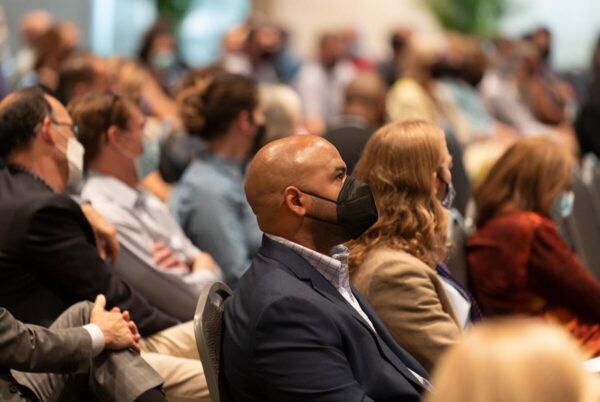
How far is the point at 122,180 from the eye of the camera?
3.80 meters

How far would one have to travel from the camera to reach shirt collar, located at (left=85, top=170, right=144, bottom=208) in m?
3.72

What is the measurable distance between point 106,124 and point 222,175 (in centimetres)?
80

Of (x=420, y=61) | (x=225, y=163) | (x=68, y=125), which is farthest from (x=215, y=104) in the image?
(x=420, y=61)

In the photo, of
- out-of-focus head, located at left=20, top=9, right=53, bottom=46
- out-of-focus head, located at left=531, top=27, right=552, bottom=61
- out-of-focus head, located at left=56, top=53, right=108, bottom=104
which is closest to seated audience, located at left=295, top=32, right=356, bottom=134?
out-of-focus head, located at left=531, top=27, right=552, bottom=61

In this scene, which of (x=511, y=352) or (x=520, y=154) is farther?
(x=520, y=154)

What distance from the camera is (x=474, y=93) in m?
8.86

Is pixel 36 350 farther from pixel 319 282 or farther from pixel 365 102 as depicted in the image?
pixel 365 102

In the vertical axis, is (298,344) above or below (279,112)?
above

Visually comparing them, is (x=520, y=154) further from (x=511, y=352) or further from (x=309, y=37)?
→ (x=309, y=37)

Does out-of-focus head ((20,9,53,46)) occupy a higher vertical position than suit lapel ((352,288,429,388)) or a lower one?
lower

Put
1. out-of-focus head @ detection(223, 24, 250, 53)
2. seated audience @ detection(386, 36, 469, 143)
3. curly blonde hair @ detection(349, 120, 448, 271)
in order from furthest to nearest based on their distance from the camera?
out-of-focus head @ detection(223, 24, 250, 53) < seated audience @ detection(386, 36, 469, 143) < curly blonde hair @ detection(349, 120, 448, 271)

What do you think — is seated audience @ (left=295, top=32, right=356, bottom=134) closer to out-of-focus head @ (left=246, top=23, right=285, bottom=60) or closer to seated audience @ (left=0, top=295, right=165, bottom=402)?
out-of-focus head @ (left=246, top=23, right=285, bottom=60)

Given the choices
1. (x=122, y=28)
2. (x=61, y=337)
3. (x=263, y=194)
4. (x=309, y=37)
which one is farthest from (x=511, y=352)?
(x=309, y=37)

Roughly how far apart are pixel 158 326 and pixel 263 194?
0.89m
